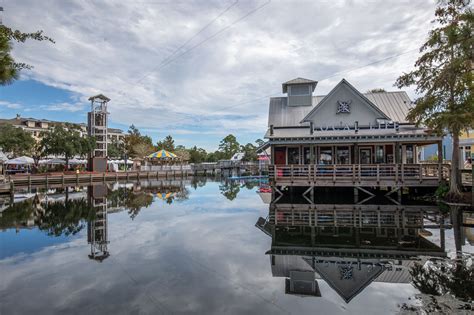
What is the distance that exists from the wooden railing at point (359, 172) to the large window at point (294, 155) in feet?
9.60

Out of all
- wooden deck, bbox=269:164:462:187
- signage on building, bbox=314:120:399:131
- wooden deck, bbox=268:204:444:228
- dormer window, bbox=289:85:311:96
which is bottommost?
wooden deck, bbox=268:204:444:228

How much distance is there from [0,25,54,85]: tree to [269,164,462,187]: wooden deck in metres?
14.2

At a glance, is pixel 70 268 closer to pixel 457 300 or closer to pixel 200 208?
pixel 457 300

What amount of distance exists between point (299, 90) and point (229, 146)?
190 feet

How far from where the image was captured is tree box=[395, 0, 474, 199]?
1460 cm

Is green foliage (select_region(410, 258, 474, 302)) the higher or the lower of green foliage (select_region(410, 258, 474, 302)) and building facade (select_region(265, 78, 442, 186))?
the lower

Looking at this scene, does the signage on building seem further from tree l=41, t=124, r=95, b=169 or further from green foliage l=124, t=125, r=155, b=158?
green foliage l=124, t=125, r=155, b=158

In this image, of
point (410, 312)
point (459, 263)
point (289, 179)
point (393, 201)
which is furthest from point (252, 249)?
point (393, 201)

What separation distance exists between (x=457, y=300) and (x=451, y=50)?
49.1ft

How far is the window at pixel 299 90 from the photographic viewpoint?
85.7 feet

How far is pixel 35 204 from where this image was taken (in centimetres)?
1830

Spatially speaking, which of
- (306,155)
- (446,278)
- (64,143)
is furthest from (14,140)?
(446,278)

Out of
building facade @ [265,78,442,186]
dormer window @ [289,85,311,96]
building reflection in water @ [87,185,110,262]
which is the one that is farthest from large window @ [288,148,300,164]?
building reflection in water @ [87,185,110,262]

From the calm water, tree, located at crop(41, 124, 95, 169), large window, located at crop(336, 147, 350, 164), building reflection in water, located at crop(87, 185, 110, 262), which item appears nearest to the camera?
the calm water
